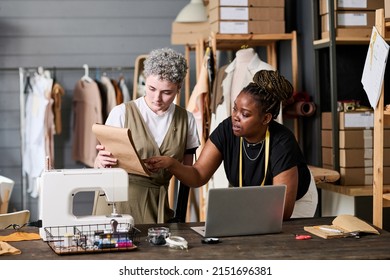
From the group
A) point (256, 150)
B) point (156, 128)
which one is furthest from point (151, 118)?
point (256, 150)

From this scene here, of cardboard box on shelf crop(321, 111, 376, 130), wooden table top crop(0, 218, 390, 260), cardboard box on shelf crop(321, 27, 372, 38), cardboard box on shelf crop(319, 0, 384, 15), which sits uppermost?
cardboard box on shelf crop(319, 0, 384, 15)

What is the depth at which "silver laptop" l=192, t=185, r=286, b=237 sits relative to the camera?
3.04 m

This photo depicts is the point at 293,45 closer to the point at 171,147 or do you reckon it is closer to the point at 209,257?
the point at 171,147

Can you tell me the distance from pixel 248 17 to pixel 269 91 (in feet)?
7.35

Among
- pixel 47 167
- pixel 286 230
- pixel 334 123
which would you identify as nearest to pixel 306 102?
pixel 334 123

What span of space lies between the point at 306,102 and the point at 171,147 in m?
1.85

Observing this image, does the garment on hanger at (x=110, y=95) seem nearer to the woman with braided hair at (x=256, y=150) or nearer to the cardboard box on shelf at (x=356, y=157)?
the cardboard box on shelf at (x=356, y=157)

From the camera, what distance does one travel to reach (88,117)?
725 centimetres

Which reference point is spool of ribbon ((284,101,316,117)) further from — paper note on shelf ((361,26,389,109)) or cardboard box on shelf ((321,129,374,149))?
paper note on shelf ((361,26,389,109))

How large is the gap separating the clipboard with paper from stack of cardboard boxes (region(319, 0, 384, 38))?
7.45 ft

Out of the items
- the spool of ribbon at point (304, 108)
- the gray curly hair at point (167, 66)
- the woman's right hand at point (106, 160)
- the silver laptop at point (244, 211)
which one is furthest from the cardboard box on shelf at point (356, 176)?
the woman's right hand at point (106, 160)

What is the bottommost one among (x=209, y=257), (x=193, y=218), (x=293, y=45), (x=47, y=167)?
(x=193, y=218)

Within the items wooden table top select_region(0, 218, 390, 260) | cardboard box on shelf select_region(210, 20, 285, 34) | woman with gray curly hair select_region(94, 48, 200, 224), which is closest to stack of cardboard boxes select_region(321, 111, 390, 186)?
cardboard box on shelf select_region(210, 20, 285, 34)
